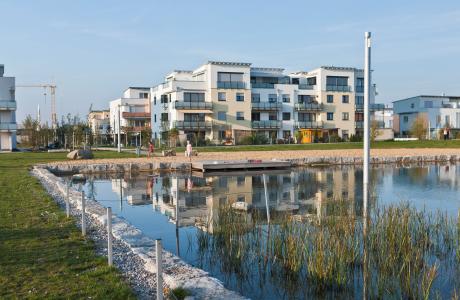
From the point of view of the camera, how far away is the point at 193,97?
177 feet

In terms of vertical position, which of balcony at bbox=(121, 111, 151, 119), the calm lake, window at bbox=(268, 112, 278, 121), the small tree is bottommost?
the calm lake

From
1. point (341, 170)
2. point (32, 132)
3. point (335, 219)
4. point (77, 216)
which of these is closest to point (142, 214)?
point (77, 216)

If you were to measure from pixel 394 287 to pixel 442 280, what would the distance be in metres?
1.15

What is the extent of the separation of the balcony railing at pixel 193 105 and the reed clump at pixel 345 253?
145 feet

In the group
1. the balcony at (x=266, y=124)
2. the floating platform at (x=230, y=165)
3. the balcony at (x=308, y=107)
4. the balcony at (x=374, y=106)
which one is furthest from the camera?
the balcony at (x=374, y=106)

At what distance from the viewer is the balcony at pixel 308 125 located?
57.0 metres

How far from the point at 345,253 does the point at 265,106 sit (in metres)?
49.5

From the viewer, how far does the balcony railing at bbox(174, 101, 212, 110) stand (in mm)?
52406

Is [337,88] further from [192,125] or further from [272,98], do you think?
[192,125]

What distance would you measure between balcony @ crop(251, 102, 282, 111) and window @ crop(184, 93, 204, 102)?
6.32 meters

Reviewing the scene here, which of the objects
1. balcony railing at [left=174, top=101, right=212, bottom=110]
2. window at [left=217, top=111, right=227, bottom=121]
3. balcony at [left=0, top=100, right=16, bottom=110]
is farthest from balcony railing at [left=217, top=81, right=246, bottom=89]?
balcony at [left=0, top=100, right=16, bottom=110]

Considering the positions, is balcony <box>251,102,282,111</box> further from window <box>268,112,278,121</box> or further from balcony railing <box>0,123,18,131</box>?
balcony railing <box>0,123,18,131</box>

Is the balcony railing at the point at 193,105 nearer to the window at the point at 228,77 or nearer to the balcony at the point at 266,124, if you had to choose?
the window at the point at 228,77

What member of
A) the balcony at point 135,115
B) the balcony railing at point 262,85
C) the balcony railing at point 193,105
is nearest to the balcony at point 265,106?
the balcony railing at point 262,85
